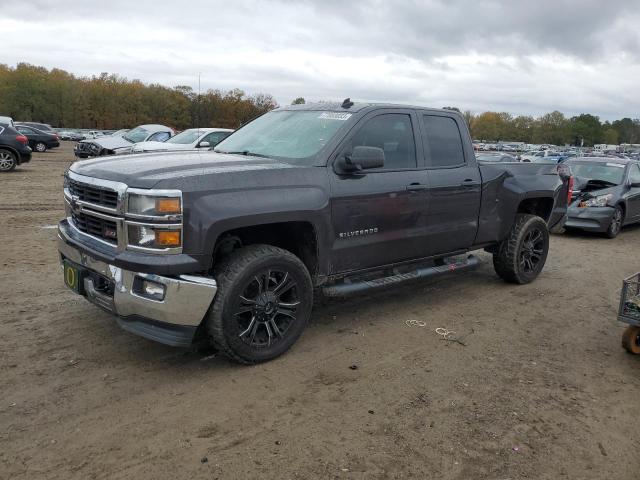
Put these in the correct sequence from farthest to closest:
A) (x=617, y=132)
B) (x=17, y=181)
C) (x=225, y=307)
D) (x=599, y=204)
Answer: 1. (x=617, y=132)
2. (x=17, y=181)
3. (x=599, y=204)
4. (x=225, y=307)

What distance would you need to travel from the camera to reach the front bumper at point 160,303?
11.9 feet

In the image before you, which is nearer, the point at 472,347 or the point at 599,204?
the point at 472,347

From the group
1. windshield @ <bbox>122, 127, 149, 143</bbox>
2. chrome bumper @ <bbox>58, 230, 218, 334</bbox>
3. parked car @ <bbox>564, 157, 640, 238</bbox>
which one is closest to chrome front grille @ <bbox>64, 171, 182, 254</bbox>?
chrome bumper @ <bbox>58, 230, 218, 334</bbox>

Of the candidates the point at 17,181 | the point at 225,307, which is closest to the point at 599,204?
the point at 225,307

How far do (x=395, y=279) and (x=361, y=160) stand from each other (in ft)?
4.20

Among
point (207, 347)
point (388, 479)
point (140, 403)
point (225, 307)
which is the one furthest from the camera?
point (207, 347)

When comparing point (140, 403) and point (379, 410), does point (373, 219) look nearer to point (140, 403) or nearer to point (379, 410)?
point (379, 410)

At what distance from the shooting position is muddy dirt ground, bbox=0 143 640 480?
302cm

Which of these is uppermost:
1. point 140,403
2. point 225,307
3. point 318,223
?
point 318,223

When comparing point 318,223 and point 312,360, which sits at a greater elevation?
point 318,223

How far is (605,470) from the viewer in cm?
307

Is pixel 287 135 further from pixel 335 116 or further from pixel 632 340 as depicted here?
pixel 632 340

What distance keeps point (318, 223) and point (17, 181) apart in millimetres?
13482

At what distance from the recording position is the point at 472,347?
15.4ft
